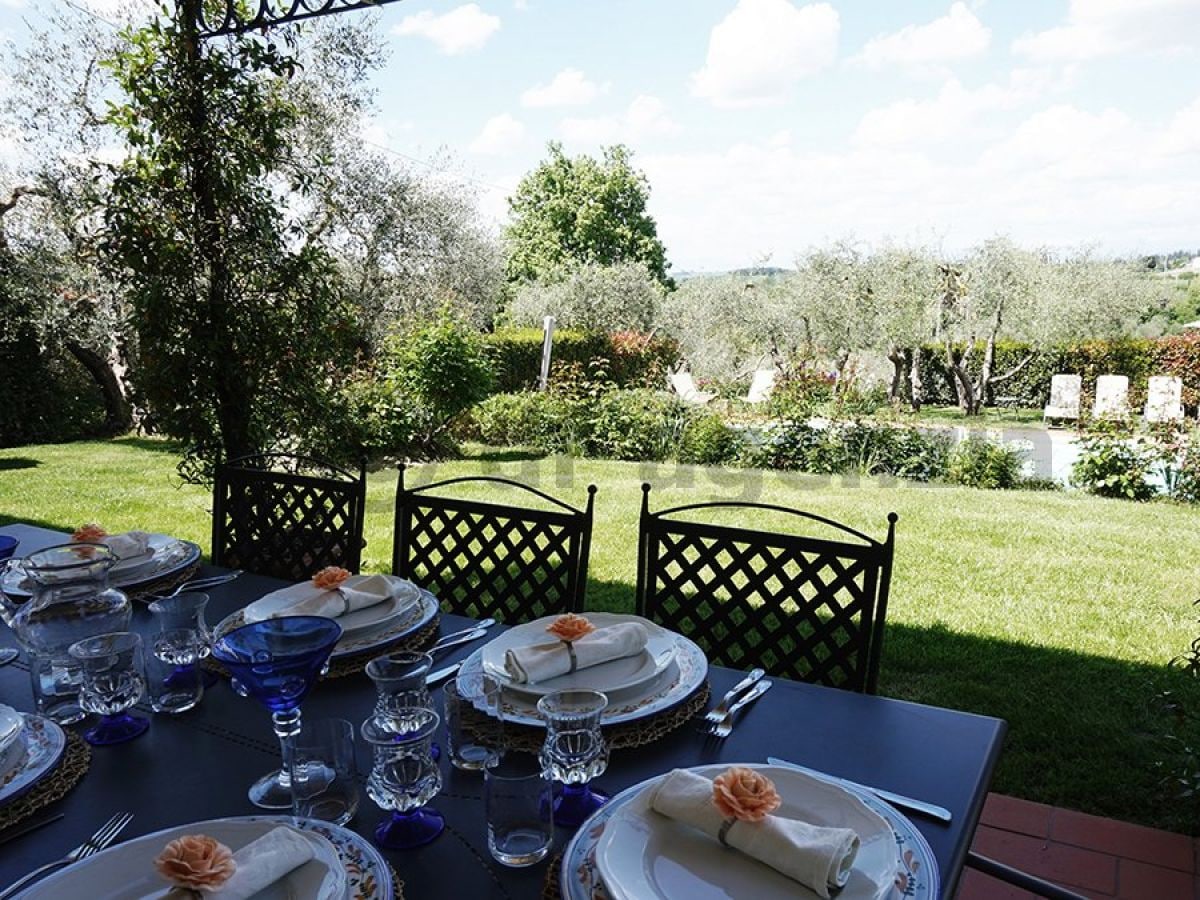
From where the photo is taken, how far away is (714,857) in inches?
35.3

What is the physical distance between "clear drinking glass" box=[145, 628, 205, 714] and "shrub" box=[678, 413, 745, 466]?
19.8ft

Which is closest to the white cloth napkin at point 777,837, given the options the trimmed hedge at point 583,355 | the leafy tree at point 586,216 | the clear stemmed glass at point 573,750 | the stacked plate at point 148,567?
the clear stemmed glass at point 573,750

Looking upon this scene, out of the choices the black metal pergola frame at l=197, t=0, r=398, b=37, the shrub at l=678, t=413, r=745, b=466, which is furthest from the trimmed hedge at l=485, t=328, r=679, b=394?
the black metal pergola frame at l=197, t=0, r=398, b=37

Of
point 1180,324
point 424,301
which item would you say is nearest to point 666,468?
point 424,301

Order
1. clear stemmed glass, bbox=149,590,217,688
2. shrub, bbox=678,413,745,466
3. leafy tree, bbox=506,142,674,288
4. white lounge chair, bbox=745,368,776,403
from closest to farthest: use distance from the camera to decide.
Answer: clear stemmed glass, bbox=149,590,217,688 → shrub, bbox=678,413,745,466 → white lounge chair, bbox=745,368,776,403 → leafy tree, bbox=506,142,674,288

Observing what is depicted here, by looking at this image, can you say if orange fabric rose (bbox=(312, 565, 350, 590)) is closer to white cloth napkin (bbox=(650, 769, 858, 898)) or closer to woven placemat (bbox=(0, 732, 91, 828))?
woven placemat (bbox=(0, 732, 91, 828))

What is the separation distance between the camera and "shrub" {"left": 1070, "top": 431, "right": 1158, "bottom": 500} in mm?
6027

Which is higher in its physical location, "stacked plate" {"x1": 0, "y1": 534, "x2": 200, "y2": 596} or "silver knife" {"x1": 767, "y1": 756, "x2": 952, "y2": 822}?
"stacked plate" {"x1": 0, "y1": 534, "x2": 200, "y2": 596}

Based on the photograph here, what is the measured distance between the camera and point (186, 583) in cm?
195

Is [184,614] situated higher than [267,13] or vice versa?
[267,13]

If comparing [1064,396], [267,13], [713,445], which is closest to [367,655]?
[267,13]

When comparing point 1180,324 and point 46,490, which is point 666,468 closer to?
point 46,490

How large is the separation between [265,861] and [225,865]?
0.04 metres

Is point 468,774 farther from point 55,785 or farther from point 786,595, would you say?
point 786,595
